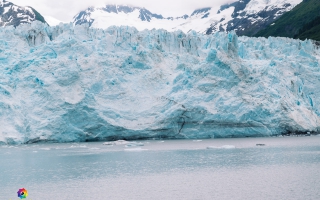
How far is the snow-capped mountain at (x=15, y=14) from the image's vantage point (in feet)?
293

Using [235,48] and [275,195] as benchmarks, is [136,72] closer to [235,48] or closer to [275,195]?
[235,48]

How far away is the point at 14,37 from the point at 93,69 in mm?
5934

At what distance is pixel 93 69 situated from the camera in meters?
28.7

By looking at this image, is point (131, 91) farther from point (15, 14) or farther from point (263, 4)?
point (263, 4)

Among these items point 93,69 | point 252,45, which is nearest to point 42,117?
point 93,69

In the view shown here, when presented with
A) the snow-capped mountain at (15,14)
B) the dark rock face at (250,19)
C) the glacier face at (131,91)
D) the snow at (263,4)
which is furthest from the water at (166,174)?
the snow at (263,4)

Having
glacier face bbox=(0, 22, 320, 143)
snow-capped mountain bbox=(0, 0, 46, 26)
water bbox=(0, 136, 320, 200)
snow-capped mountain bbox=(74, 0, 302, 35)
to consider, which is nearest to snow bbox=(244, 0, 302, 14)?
snow-capped mountain bbox=(74, 0, 302, 35)

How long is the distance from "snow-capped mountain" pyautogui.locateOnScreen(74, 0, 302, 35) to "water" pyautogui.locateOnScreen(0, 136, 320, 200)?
90.1m

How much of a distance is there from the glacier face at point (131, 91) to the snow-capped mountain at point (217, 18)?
7905 centimetres

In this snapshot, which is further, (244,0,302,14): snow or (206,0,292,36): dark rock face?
(244,0,302,14): snow

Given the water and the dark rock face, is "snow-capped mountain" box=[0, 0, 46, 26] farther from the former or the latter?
the water

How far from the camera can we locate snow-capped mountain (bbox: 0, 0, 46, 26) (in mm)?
89312

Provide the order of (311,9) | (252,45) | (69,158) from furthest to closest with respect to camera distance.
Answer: (311,9)
(252,45)
(69,158)

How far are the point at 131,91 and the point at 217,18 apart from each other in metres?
114
